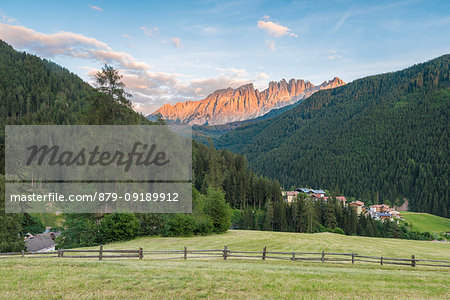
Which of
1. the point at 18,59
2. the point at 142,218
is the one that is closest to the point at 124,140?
the point at 142,218

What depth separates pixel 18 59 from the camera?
182875 millimetres

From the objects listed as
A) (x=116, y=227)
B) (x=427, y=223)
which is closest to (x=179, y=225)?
(x=116, y=227)

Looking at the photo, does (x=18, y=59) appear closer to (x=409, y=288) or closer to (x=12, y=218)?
(x=12, y=218)

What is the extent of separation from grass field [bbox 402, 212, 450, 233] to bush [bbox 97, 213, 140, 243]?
130896mm

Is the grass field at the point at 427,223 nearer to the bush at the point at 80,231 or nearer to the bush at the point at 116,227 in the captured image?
the bush at the point at 116,227

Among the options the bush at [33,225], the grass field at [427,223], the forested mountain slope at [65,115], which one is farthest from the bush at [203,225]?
the grass field at [427,223]

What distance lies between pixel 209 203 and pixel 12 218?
112 feet

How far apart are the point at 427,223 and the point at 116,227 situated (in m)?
154

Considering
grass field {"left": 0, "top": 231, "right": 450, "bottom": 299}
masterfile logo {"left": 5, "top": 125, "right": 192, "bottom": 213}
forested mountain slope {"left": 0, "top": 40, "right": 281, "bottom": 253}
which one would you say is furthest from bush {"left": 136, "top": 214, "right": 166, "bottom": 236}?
grass field {"left": 0, "top": 231, "right": 450, "bottom": 299}

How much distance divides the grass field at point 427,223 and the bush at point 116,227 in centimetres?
13090

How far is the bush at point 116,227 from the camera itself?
125 feet

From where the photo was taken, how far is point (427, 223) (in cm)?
13012

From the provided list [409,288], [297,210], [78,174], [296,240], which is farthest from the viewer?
[297,210]

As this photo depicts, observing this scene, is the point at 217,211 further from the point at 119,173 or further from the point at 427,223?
the point at 427,223
